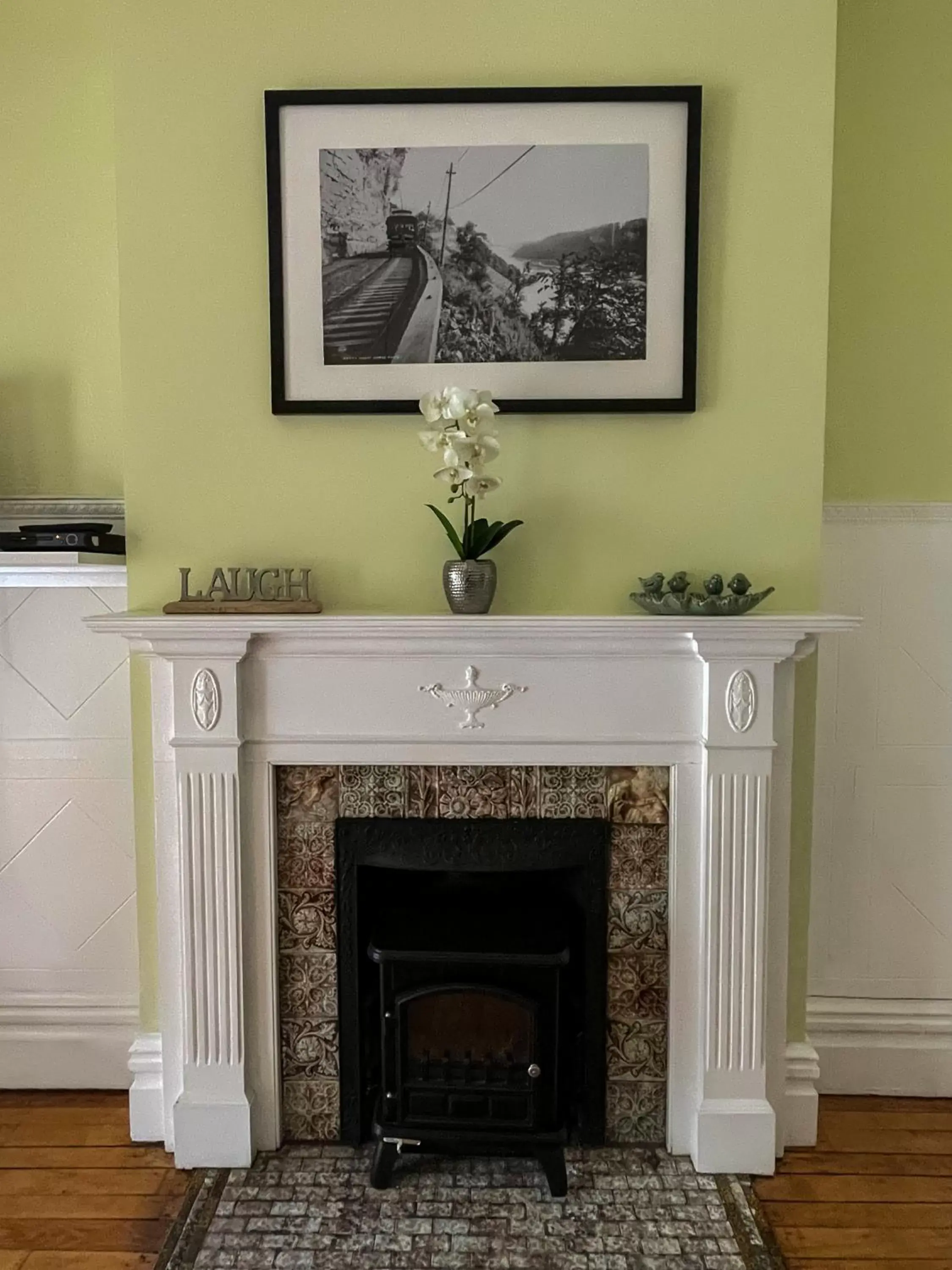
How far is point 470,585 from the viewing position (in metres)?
1.91

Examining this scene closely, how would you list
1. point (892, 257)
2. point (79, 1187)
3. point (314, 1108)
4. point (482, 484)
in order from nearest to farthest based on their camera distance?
point (482, 484), point (79, 1187), point (314, 1108), point (892, 257)

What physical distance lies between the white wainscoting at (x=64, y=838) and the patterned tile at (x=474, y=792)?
835mm

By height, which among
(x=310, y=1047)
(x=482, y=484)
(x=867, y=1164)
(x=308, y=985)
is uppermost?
(x=482, y=484)

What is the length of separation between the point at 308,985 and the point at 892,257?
2.16 metres

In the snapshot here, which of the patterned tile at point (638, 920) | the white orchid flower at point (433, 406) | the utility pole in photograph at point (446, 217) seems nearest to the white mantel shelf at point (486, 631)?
the white orchid flower at point (433, 406)

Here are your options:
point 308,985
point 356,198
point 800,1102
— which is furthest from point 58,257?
point 800,1102

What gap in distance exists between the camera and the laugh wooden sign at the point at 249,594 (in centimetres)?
192

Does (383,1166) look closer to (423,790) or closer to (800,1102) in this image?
(423,790)

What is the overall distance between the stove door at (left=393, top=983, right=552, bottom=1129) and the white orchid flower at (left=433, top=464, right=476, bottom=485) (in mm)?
1044

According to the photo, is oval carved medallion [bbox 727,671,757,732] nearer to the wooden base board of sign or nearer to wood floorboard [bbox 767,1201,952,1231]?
the wooden base board of sign

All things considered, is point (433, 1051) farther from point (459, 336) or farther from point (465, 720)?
point (459, 336)

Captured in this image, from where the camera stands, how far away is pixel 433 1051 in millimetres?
1957

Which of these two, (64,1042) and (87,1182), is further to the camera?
(64,1042)

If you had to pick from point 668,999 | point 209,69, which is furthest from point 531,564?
point 209,69
